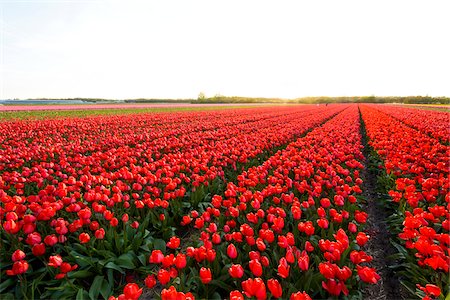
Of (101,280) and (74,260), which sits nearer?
(101,280)

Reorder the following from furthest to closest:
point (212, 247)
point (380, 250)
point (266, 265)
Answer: point (380, 250) < point (212, 247) < point (266, 265)

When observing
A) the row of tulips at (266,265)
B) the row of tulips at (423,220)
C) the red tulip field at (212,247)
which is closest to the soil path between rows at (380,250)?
the red tulip field at (212,247)

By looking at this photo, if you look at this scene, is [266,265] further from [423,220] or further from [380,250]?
[380,250]

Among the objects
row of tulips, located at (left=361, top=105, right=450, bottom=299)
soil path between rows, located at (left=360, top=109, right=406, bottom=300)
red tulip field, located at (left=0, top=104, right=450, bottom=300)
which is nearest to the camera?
red tulip field, located at (left=0, top=104, right=450, bottom=300)

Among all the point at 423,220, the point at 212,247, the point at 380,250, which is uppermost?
the point at 423,220

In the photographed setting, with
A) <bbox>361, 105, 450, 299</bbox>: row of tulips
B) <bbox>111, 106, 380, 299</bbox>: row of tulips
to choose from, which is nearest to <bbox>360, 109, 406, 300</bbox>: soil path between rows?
<bbox>361, 105, 450, 299</bbox>: row of tulips

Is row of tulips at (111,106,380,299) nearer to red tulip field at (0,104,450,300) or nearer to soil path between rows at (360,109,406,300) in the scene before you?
red tulip field at (0,104,450,300)

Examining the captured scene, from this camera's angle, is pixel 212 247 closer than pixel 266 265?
No

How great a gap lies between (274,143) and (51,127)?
10270 mm

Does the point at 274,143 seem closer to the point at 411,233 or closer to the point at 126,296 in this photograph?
the point at 411,233

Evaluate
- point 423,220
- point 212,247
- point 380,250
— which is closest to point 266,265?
point 212,247

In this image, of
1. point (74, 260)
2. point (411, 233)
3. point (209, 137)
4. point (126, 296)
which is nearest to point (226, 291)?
point (126, 296)

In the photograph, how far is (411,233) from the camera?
287 centimetres

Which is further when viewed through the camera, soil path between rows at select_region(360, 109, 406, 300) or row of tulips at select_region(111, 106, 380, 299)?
soil path between rows at select_region(360, 109, 406, 300)
